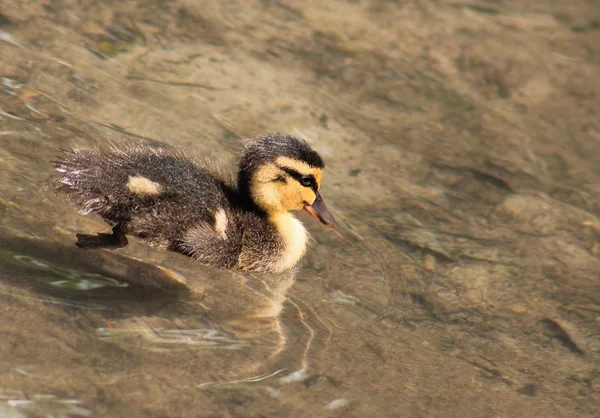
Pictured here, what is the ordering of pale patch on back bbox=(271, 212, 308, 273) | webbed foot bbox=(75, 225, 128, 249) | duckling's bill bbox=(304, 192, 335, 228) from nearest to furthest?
webbed foot bbox=(75, 225, 128, 249) → pale patch on back bbox=(271, 212, 308, 273) → duckling's bill bbox=(304, 192, 335, 228)

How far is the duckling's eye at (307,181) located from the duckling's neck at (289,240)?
227mm

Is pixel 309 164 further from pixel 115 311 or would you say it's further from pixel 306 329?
pixel 115 311

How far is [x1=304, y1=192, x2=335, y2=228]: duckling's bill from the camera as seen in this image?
15.3 ft

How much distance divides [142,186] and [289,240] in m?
0.84

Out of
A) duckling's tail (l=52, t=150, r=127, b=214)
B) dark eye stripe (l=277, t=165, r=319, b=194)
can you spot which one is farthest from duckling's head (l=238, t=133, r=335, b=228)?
duckling's tail (l=52, t=150, r=127, b=214)

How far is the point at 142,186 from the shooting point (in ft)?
13.5

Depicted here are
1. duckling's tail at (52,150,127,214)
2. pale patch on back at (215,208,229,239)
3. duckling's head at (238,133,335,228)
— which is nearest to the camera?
duckling's tail at (52,150,127,214)

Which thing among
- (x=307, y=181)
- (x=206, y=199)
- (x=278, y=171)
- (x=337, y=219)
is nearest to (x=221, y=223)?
(x=206, y=199)

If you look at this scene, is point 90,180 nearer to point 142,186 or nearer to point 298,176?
point 142,186

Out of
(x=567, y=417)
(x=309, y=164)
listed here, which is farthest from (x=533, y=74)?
(x=567, y=417)

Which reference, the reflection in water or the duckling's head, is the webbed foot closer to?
the reflection in water

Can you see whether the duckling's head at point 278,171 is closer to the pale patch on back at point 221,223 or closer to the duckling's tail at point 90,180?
the pale patch on back at point 221,223

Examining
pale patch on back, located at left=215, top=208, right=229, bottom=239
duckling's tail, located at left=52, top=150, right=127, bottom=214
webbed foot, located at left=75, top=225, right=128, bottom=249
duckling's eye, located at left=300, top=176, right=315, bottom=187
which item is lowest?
webbed foot, located at left=75, top=225, right=128, bottom=249

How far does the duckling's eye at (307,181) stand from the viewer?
4504 mm
